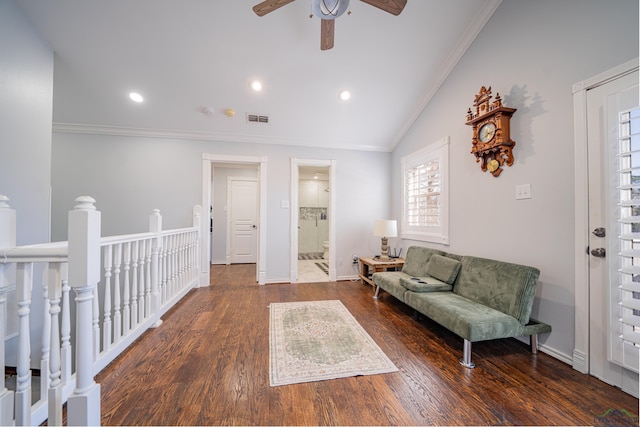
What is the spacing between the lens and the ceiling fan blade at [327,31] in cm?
191

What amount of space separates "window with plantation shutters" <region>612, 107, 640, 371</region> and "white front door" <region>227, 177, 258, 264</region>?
5.30 metres

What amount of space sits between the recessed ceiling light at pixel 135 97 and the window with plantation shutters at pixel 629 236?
459 cm

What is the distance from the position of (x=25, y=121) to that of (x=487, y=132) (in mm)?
4311

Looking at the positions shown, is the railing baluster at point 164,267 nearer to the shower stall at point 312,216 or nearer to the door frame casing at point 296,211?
the door frame casing at point 296,211

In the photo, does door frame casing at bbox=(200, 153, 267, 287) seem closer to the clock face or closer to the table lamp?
the table lamp

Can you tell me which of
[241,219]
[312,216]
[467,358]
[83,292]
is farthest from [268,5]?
[312,216]

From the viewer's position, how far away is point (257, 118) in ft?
11.5

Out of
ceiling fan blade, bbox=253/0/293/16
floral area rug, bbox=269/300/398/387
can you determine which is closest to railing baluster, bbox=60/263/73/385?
floral area rug, bbox=269/300/398/387

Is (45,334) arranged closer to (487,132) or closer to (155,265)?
(155,265)

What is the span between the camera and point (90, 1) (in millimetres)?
2160

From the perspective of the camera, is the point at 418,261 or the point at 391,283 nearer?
the point at 391,283

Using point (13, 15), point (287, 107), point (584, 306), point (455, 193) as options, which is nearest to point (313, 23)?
point (287, 107)

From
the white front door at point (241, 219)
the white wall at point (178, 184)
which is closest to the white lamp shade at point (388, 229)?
the white wall at point (178, 184)

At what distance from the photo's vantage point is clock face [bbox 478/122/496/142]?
7.54 feet
